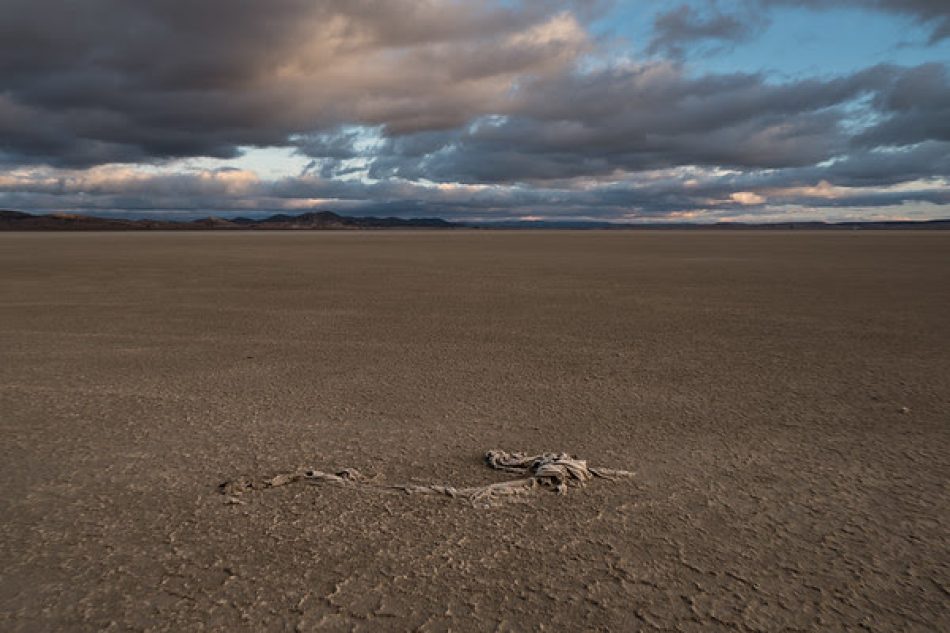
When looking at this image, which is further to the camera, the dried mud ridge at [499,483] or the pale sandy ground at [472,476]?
the dried mud ridge at [499,483]

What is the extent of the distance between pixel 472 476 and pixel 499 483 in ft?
0.67

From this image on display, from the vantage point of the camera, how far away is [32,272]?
19328 millimetres

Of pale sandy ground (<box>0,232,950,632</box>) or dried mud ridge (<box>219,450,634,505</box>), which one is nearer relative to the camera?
pale sandy ground (<box>0,232,950,632</box>)

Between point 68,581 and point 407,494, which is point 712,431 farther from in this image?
point 68,581

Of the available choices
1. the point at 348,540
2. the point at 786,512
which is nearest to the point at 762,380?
the point at 786,512

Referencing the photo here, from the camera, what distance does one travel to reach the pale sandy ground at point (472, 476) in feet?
8.60

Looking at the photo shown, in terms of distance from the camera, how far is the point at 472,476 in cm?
385

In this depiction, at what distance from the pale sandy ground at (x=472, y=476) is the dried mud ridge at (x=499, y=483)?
100 mm

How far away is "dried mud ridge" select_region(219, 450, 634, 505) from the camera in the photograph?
360 centimetres

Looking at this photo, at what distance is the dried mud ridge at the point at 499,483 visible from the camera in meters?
3.60

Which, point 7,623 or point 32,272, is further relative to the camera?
point 32,272

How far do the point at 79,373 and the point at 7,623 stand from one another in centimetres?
446

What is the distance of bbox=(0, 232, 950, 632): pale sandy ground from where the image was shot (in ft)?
8.60

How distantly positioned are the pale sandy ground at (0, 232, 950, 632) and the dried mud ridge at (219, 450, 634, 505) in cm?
10
